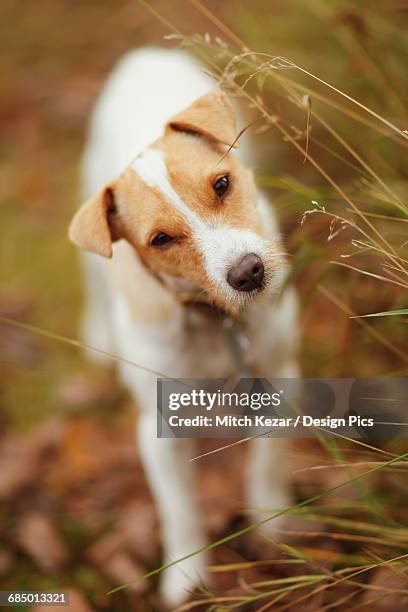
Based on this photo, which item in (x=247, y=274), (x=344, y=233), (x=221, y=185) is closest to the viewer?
(x=247, y=274)

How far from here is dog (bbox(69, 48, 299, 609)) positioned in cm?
200

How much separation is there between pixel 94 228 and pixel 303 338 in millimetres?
1655

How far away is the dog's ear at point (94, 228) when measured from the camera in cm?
206

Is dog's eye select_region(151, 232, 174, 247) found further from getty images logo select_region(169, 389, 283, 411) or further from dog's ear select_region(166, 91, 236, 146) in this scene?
getty images logo select_region(169, 389, 283, 411)

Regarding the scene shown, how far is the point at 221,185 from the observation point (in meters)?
2.06

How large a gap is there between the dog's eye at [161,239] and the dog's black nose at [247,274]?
25 cm

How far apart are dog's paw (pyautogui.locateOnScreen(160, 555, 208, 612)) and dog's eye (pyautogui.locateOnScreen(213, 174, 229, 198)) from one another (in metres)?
1.46

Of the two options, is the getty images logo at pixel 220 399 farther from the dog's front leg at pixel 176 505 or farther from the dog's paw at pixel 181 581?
the dog's paw at pixel 181 581

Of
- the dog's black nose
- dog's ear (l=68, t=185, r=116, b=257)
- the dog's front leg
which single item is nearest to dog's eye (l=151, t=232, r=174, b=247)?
dog's ear (l=68, t=185, r=116, b=257)

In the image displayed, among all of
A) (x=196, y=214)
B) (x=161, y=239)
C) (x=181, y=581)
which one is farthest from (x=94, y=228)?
(x=181, y=581)

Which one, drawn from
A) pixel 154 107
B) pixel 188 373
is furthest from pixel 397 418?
pixel 154 107
